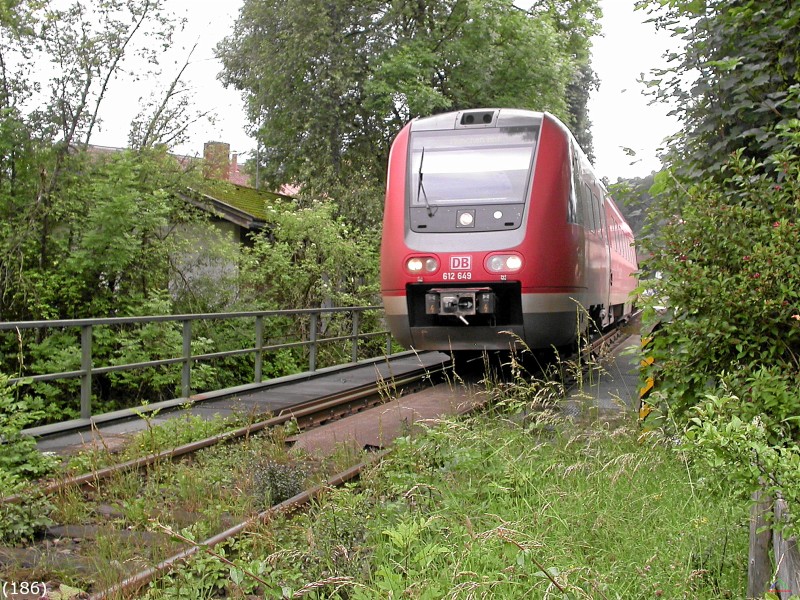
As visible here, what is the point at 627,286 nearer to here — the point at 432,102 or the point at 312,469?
the point at 432,102

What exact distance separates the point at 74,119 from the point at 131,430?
715cm

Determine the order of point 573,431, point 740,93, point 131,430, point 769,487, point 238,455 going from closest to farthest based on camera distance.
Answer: point 769,487 → point 740,93 → point 573,431 → point 238,455 → point 131,430

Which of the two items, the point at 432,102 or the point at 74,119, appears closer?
the point at 74,119

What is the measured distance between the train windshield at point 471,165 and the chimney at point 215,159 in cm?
643

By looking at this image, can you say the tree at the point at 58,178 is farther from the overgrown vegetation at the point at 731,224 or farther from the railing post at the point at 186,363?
the overgrown vegetation at the point at 731,224

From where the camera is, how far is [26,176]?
13016 millimetres

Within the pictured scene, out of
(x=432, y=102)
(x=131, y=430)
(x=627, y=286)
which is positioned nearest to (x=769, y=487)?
(x=131, y=430)

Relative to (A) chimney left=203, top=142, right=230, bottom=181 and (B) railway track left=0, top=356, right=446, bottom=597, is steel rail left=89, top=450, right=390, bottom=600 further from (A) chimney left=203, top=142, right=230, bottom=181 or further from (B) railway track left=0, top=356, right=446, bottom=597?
(A) chimney left=203, top=142, right=230, bottom=181

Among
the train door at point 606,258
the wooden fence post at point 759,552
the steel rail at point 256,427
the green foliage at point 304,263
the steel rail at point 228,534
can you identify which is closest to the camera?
the wooden fence post at point 759,552

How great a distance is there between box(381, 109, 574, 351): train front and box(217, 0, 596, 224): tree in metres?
11.6

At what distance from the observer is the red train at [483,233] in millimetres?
9438

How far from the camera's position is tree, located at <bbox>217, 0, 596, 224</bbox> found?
22266mm

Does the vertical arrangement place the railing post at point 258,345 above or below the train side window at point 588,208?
below

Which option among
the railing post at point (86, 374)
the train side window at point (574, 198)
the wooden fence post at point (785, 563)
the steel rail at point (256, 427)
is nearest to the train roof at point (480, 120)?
the train side window at point (574, 198)
